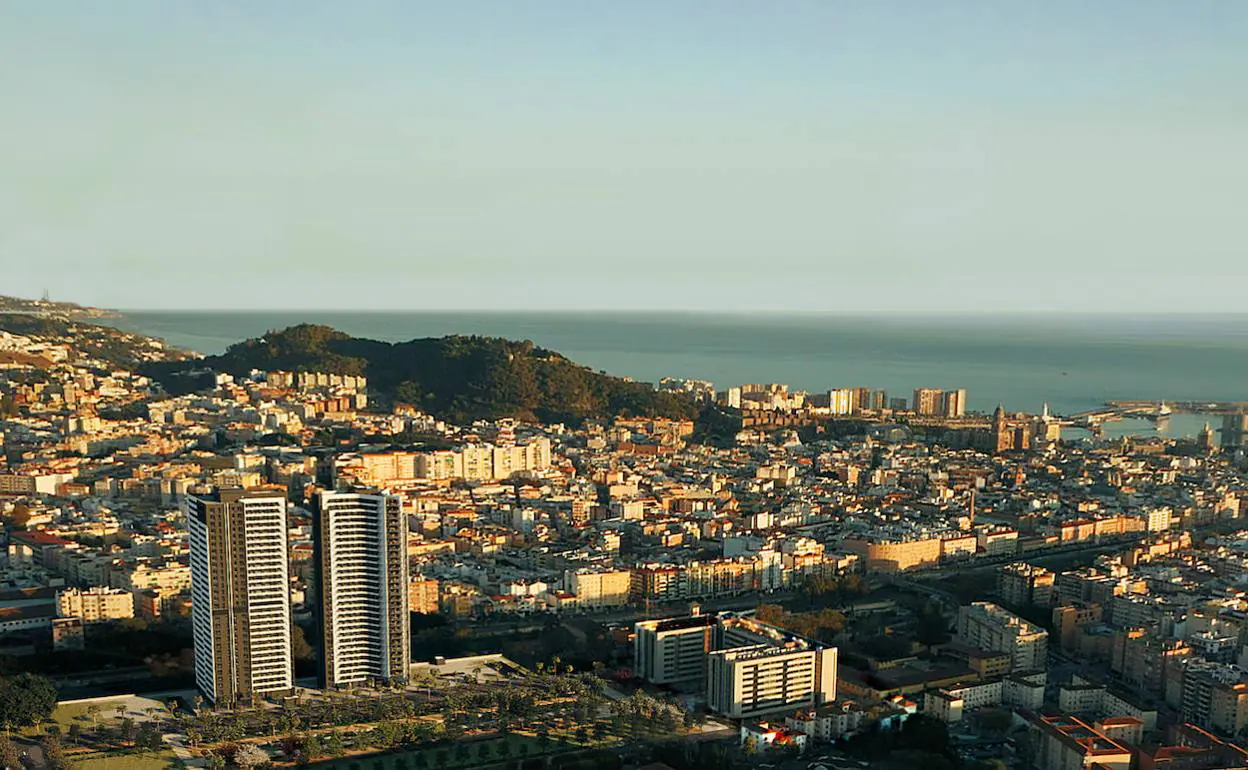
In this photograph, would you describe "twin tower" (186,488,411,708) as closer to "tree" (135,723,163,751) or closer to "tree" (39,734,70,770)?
"tree" (135,723,163,751)

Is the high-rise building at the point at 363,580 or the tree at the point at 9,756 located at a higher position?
the high-rise building at the point at 363,580

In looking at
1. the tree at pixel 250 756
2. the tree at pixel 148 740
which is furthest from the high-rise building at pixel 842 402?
the tree at pixel 148 740

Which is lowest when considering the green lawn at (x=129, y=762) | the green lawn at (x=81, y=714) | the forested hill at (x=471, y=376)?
the green lawn at (x=129, y=762)

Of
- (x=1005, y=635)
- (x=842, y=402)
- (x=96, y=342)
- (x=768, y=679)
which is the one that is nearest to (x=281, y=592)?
(x=768, y=679)

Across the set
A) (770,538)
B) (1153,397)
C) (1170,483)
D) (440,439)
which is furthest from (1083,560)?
(1153,397)

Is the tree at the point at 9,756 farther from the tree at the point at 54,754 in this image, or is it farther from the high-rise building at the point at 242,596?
the high-rise building at the point at 242,596

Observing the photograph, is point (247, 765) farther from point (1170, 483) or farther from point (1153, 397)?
point (1153, 397)
